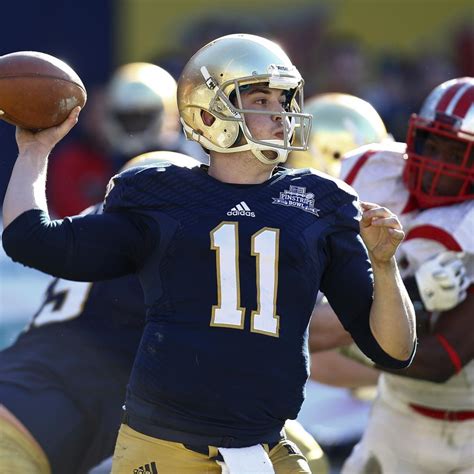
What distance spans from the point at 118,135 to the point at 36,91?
4.53 m

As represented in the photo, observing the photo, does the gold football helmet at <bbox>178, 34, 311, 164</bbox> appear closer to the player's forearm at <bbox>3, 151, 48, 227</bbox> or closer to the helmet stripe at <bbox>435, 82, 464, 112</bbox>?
the player's forearm at <bbox>3, 151, 48, 227</bbox>

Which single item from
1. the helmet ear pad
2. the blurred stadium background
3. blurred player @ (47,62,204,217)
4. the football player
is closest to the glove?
the football player

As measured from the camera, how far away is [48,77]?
299cm

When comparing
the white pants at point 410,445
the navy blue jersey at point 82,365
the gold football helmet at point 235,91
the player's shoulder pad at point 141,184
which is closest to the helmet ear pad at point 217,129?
the gold football helmet at point 235,91

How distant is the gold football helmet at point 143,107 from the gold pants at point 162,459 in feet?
11.2

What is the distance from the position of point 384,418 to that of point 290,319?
55.4 inches

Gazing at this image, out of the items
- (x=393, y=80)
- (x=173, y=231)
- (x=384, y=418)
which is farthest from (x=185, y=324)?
(x=393, y=80)

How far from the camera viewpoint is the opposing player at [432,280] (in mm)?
3660

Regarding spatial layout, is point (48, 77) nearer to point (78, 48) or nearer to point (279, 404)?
point (279, 404)

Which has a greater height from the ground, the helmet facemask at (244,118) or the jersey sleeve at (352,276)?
the helmet facemask at (244,118)

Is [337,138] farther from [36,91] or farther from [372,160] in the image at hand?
[36,91]

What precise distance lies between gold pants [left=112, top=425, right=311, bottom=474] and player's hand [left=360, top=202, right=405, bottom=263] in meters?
0.53

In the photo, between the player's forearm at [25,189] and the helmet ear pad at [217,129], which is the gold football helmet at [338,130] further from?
the player's forearm at [25,189]

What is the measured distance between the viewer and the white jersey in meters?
3.76
